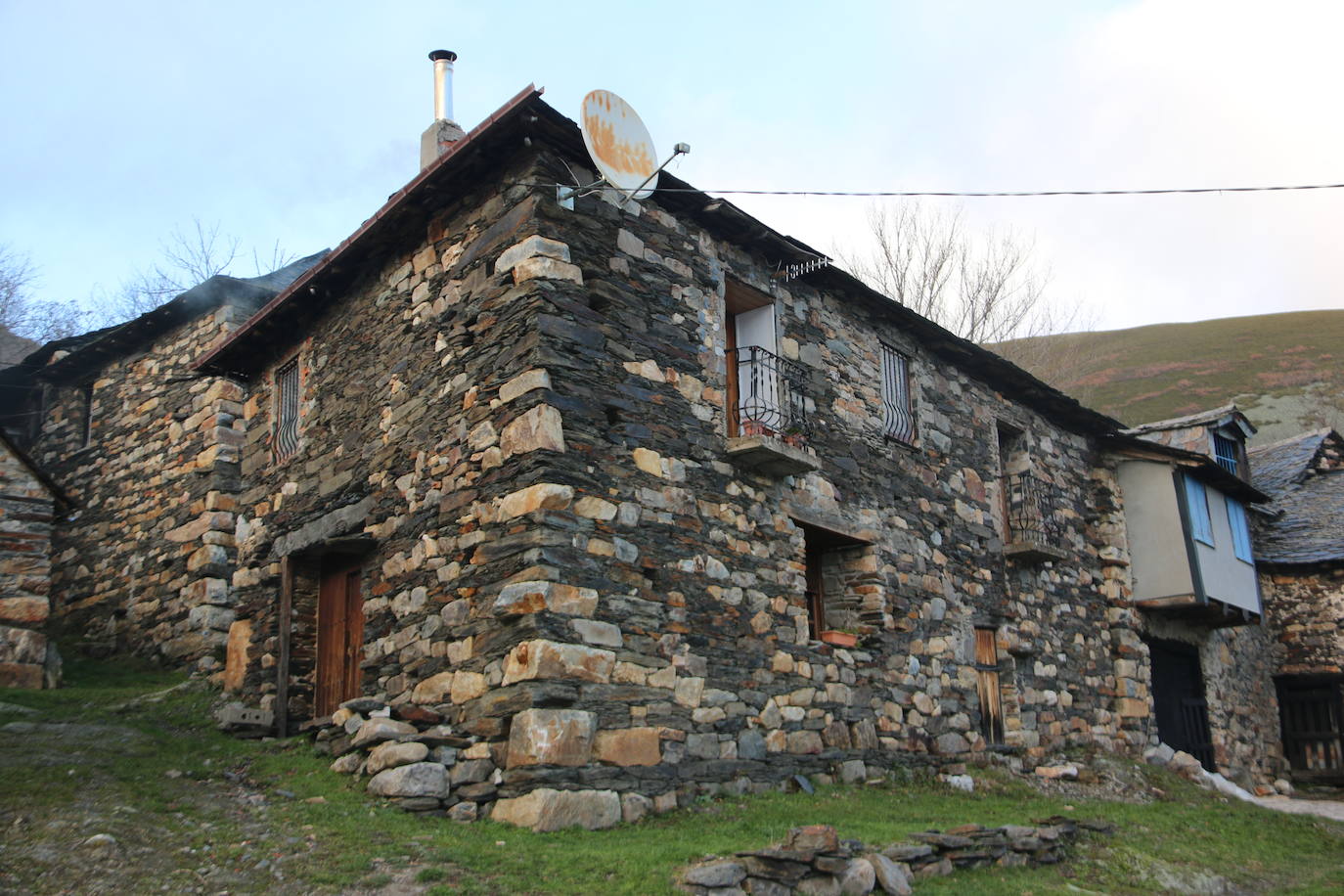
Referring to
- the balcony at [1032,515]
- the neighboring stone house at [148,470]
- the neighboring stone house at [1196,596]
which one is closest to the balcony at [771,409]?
the balcony at [1032,515]

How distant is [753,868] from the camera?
6.38 meters

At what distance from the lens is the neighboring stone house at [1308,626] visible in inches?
732

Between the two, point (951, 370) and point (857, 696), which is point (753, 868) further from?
point (951, 370)

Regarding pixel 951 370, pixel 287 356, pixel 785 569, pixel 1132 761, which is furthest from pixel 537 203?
pixel 1132 761

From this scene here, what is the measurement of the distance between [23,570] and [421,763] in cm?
539

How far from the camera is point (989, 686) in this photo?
12.6 m

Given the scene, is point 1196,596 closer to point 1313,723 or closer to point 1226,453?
point 1226,453

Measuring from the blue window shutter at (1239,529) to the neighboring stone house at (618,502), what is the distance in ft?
16.2

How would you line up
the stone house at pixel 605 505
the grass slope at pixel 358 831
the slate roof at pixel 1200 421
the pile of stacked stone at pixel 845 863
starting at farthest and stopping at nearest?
1. the slate roof at pixel 1200 421
2. the stone house at pixel 605 505
3. the pile of stacked stone at pixel 845 863
4. the grass slope at pixel 358 831

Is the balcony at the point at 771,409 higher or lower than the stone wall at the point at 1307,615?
higher

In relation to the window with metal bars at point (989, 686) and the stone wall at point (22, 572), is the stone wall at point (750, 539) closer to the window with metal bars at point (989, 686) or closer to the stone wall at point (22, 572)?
the window with metal bars at point (989, 686)

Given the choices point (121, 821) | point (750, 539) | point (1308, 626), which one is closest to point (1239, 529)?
point (1308, 626)

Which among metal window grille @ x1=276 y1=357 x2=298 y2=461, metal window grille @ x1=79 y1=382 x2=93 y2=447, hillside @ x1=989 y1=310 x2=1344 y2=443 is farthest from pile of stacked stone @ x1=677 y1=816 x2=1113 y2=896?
hillside @ x1=989 y1=310 x2=1344 y2=443

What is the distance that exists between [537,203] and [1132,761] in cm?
1009
